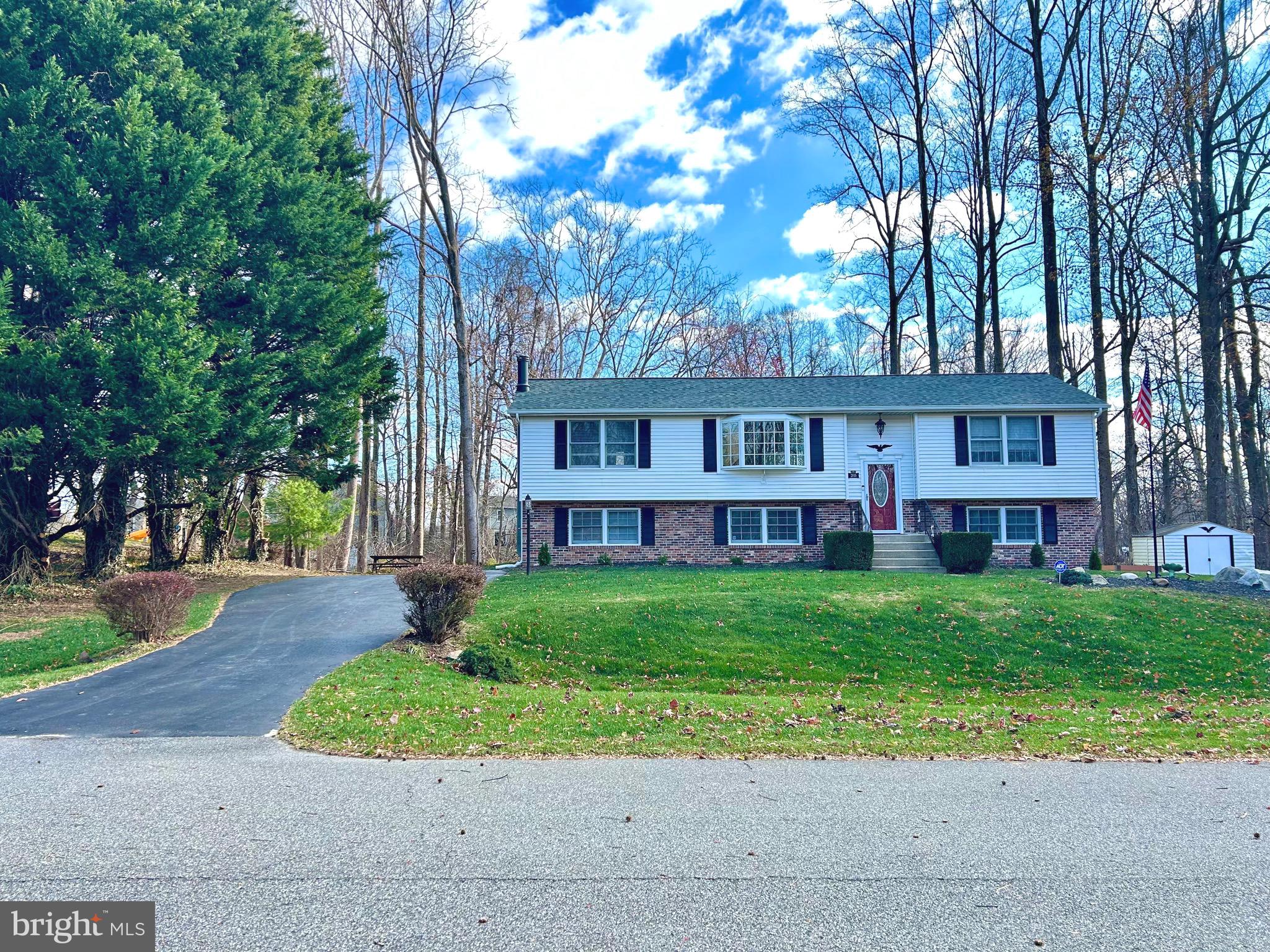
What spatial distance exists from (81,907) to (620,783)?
3.32 m

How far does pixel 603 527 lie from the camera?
21.4 meters

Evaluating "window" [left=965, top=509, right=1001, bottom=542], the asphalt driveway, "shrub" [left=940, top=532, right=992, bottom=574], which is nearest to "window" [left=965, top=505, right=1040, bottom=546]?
"window" [left=965, top=509, right=1001, bottom=542]

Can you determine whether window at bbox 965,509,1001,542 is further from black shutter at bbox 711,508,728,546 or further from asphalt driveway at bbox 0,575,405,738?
asphalt driveway at bbox 0,575,405,738

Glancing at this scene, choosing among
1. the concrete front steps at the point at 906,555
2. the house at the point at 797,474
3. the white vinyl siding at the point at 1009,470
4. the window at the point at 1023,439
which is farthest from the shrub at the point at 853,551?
the window at the point at 1023,439

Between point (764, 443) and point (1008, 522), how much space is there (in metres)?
7.19

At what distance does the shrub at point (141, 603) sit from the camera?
37.8ft

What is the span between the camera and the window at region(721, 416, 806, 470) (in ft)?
68.8

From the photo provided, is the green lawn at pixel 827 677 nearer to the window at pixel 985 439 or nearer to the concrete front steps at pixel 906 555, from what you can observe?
the concrete front steps at pixel 906 555

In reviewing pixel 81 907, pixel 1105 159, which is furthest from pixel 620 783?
pixel 1105 159

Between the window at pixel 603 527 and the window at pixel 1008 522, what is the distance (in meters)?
9.39

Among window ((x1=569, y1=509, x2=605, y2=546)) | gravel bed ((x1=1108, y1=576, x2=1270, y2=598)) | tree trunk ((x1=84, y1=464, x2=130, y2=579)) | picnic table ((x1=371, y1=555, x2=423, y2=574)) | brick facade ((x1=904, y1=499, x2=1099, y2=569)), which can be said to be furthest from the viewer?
picnic table ((x1=371, y1=555, x2=423, y2=574))

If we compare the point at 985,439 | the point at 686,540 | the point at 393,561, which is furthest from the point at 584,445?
the point at 985,439

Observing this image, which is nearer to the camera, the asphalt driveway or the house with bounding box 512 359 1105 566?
the asphalt driveway

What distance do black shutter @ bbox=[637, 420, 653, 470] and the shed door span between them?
1451 cm
